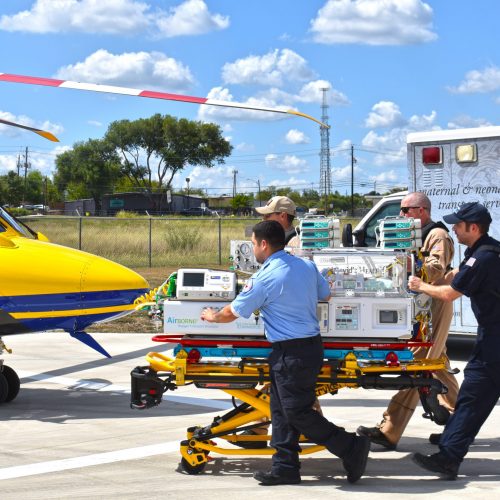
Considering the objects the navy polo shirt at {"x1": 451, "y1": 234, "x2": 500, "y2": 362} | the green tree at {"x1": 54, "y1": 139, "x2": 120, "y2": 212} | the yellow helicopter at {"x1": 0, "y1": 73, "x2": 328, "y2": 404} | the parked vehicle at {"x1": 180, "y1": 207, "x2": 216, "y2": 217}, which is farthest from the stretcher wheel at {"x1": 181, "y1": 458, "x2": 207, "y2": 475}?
the green tree at {"x1": 54, "y1": 139, "x2": 120, "y2": 212}

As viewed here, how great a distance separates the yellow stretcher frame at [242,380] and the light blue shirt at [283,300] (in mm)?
424

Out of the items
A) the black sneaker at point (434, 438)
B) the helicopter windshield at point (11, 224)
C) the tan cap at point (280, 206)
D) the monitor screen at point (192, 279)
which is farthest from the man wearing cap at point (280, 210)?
the helicopter windshield at point (11, 224)

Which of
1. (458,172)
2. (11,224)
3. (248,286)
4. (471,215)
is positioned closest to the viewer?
(248,286)

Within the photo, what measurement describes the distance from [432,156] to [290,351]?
556cm

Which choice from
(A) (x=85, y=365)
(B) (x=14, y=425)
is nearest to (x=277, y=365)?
(B) (x=14, y=425)

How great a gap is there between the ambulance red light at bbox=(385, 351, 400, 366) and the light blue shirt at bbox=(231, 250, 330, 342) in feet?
2.19

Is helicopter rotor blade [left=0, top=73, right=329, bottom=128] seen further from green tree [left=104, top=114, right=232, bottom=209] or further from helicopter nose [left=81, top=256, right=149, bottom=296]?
green tree [left=104, top=114, right=232, bottom=209]

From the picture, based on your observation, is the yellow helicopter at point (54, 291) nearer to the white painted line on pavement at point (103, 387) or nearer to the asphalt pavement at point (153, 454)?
the asphalt pavement at point (153, 454)

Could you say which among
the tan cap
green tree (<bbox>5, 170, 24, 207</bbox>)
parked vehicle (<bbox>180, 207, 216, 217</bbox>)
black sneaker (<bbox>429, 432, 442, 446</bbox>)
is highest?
green tree (<bbox>5, 170, 24, 207</bbox>)

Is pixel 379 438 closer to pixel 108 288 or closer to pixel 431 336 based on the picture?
pixel 431 336

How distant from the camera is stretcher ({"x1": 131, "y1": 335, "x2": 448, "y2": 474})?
643cm

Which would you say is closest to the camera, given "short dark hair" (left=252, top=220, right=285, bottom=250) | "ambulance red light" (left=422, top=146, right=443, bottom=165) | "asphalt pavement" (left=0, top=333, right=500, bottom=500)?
"asphalt pavement" (left=0, top=333, right=500, bottom=500)

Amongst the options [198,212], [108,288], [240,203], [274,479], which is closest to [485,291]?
[274,479]

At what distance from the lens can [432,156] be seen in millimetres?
10969
